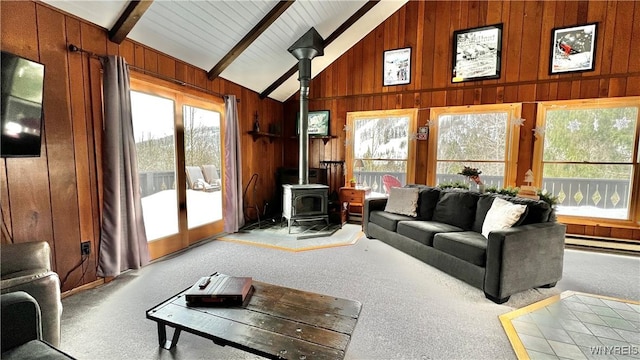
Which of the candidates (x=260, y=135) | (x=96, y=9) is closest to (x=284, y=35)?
(x=260, y=135)

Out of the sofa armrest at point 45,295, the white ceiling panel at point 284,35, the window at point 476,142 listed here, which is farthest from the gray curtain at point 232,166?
the window at point 476,142

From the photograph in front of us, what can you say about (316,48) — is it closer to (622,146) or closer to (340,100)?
(340,100)

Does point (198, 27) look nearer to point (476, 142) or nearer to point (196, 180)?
point (196, 180)

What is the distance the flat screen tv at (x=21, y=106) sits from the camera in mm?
1803

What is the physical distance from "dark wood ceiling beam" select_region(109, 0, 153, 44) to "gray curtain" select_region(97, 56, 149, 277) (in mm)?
231

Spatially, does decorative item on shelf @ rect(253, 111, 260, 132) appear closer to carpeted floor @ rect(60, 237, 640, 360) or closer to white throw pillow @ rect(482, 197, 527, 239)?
carpeted floor @ rect(60, 237, 640, 360)

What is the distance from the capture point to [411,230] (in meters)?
3.34

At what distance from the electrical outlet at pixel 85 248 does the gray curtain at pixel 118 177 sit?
0.10m

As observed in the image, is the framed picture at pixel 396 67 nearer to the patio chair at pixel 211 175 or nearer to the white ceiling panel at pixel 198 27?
the white ceiling panel at pixel 198 27

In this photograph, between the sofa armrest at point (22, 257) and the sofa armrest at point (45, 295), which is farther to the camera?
the sofa armrest at point (22, 257)

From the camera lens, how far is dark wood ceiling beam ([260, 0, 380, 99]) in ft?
14.1

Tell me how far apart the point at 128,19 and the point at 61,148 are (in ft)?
4.36

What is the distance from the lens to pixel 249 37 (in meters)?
3.63

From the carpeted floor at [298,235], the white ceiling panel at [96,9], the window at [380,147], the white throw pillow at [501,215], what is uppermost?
the white ceiling panel at [96,9]
